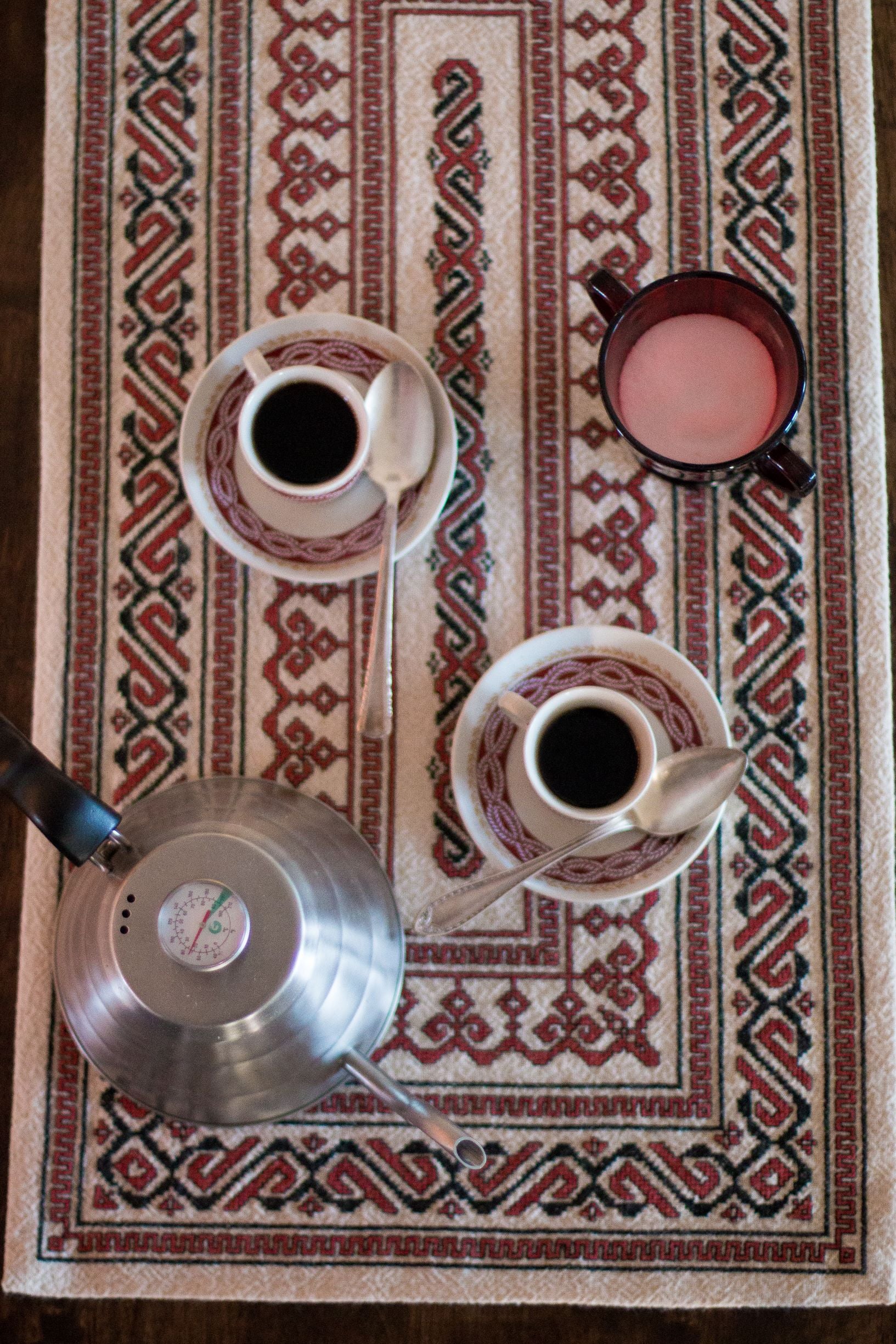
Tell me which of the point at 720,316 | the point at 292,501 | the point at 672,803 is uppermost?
the point at 720,316

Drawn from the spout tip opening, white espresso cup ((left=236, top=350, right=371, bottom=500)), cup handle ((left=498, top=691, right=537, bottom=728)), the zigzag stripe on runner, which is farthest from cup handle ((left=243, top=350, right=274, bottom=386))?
the spout tip opening

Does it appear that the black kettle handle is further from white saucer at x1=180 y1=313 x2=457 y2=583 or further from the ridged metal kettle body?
white saucer at x1=180 y1=313 x2=457 y2=583

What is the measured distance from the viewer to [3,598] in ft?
2.44

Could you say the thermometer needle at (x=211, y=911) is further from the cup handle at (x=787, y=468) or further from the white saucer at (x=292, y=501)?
the cup handle at (x=787, y=468)

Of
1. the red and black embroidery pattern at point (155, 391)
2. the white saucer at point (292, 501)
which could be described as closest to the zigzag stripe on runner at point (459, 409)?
the white saucer at point (292, 501)

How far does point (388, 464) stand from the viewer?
67 centimetres

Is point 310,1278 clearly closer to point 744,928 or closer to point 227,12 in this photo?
point 744,928

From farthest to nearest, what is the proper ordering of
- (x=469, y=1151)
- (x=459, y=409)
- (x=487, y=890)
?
(x=459, y=409)
(x=487, y=890)
(x=469, y=1151)

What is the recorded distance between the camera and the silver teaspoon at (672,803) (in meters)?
0.63

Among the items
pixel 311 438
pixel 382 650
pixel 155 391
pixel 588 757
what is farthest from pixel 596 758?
pixel 155 391

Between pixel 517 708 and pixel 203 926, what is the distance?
22cm

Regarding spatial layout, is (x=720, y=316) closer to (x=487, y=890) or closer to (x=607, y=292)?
(x=607, y=292)

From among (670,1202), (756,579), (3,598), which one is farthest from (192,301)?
(670,1202)

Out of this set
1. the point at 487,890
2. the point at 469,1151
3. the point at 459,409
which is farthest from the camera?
the point at 459,409
